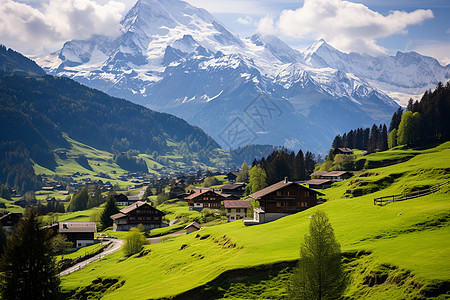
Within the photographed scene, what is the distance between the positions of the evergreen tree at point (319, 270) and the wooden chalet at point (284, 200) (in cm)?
5207

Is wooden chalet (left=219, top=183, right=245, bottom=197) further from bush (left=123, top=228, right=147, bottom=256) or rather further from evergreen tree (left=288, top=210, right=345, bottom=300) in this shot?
evergreen tree (left=288, top=210, right=345, bottom=300)

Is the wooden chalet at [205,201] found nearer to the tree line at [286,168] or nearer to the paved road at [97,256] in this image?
the tree line at [286,168]

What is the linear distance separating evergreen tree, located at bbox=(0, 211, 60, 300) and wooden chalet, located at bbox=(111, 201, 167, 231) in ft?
288

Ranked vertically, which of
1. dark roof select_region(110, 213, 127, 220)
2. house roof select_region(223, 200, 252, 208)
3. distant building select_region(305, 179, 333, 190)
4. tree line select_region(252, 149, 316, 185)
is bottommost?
dark roof select_region(110, 213, 127, 220)

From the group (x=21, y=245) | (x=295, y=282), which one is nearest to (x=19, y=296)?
(x=21, y=245)

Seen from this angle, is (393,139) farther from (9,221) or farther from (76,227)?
(9,221)

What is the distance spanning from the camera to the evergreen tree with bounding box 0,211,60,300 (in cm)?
4869

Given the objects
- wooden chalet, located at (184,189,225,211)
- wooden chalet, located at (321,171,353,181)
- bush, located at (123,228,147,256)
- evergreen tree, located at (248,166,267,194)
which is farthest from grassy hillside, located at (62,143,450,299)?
wooden chalet, located at (184,189,225,211)

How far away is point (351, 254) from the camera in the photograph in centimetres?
4656

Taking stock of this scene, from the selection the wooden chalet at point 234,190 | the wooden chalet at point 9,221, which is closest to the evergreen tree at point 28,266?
the wooden chalet at point 9,221

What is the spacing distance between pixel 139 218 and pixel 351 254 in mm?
102039

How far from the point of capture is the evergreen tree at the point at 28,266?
48.7 metres

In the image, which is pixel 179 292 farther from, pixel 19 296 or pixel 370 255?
pixel 370 255

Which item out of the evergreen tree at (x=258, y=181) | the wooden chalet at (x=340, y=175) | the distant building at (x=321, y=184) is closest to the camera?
the distant building at (x=321, y=184)
